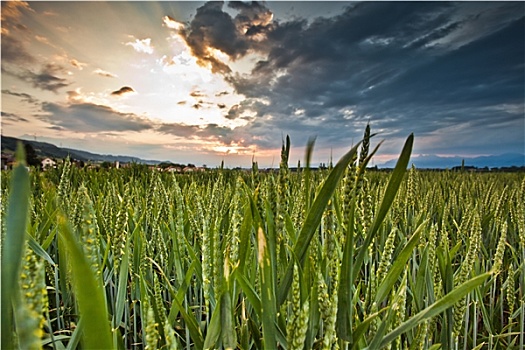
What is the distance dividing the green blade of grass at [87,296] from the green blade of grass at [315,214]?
0.29 m

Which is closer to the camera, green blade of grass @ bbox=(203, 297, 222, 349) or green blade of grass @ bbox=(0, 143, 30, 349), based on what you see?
green blade of grass @ bbox=(0, 143, 30, 349)

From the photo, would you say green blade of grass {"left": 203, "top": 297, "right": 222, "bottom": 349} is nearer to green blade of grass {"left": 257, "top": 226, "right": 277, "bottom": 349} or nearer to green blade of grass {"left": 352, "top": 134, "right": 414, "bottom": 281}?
green blade of grass {"left": 257, "top": 226, "right": 277, "bottom": 349}

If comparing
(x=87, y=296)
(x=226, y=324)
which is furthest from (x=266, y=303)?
(x=87, y=296)

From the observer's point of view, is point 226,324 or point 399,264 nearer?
point 226,324

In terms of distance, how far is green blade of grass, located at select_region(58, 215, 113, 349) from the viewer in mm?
269

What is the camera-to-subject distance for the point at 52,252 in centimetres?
161

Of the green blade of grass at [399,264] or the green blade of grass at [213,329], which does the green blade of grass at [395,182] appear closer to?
the green blade of grass at [399,264]

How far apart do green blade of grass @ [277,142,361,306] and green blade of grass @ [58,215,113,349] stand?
0.96 ft

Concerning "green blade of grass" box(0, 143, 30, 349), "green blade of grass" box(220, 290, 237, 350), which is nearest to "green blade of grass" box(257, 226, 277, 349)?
"green blade of grass" box(220, 290, 237, 350)

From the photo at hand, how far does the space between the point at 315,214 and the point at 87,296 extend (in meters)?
0.32

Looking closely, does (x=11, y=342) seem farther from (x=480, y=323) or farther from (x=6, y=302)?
(x=480, y=323)

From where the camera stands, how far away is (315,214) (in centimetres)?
49

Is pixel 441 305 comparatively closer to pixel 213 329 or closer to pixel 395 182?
pixel 395 182

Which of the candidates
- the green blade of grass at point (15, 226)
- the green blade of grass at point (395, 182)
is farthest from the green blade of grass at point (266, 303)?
the green blade of grass at point (15, 226)
